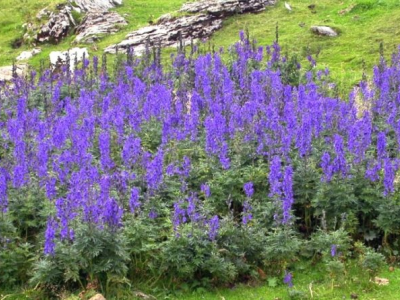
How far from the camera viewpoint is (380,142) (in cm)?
1066

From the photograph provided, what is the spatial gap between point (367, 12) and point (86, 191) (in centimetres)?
2125

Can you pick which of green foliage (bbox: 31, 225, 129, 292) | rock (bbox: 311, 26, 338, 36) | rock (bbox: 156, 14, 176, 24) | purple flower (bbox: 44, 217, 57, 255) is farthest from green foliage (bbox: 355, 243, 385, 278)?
rock (bbox: 156, 14, 176, 24)

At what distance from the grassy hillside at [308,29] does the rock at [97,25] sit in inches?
21.9

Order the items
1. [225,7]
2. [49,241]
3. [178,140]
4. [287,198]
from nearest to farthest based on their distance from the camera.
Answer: [49,241]
[287,198]
[178,140]
[225,7]

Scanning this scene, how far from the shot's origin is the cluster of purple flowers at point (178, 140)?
9.66 metres

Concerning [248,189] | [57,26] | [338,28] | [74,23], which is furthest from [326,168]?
[74,23]

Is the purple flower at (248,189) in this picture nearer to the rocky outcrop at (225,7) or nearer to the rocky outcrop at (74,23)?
the rocky outcrop at (225,7)

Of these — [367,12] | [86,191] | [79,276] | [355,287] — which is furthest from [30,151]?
[367,12]

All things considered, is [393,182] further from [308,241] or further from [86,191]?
[86,191]

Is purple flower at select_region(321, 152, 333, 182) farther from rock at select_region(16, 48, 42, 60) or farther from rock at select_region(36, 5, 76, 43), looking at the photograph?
rock at select_region(36, 5, 76, 43)

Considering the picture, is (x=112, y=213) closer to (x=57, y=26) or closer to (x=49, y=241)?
(x=49, y=241)

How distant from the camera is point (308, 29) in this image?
26.0 meters

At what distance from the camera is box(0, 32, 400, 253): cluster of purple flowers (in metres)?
9.66

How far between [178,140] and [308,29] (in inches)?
608
